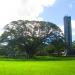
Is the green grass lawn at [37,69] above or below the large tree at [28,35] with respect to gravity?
below

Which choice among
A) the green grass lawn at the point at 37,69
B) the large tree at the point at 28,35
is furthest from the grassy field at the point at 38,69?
the large tree at the point at 28,35

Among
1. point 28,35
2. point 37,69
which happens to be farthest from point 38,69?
point 28,35

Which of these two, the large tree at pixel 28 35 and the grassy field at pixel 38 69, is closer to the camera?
the grassy field at pixel 38 69

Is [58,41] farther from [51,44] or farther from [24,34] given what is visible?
[24,34]

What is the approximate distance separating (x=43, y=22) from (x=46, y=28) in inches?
84.1

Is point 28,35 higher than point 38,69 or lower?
higher

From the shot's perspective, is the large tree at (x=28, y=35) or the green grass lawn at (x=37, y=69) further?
the large tree at (x=28, y=35)

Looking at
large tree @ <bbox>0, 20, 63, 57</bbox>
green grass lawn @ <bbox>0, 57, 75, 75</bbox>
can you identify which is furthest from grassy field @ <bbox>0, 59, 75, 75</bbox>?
large tree @ <bbox>0, 20, 63, 57</bbox>

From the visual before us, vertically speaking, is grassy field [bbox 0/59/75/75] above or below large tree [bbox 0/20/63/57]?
below

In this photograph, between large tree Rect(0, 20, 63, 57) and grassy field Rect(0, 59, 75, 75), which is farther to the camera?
large tree Rect(0, 20, 63, 57)

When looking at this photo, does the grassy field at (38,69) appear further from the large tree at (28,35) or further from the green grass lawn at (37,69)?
the large tree at (28,35)

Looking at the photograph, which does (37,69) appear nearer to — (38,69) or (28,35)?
(38,69)

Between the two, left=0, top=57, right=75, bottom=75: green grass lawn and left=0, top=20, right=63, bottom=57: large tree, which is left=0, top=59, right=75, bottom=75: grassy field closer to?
left=0, top=57, right=75, bottom=75: green grass lawn

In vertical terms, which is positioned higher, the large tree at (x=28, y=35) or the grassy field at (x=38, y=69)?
the large tree at (x=28, y=35)
